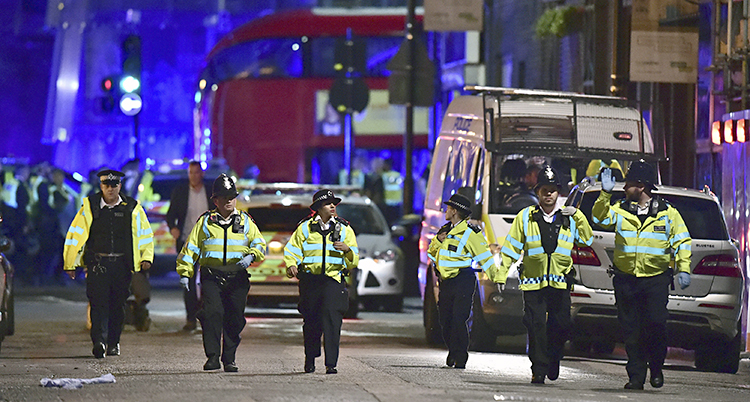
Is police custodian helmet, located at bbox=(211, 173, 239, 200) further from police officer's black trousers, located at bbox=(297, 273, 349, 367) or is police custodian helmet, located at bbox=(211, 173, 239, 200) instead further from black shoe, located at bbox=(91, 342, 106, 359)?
black shoe, located at bbox=(91, 342, 106, 359)

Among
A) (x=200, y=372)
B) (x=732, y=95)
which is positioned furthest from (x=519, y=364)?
(x=732, y=95)

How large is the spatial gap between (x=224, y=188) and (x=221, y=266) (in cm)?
58

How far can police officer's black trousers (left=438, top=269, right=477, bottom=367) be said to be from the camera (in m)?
12.4

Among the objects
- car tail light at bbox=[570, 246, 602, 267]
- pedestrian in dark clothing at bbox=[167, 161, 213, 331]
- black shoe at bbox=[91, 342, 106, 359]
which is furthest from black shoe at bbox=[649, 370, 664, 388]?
pedestrian in dark clothing at bbox=[167, 161, 213, 331]

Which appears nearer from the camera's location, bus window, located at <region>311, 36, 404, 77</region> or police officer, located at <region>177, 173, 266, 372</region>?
police officer, located at <region>177, 173, 266, 372</region>

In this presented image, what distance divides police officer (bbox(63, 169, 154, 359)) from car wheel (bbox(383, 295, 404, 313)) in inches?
259

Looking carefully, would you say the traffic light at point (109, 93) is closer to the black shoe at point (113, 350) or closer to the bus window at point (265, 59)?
the bus window at point (265, 59)

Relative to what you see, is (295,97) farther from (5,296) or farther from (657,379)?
(657,379)

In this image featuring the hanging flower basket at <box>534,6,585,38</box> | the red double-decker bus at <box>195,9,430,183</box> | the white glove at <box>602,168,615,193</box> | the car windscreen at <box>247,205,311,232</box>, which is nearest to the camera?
the white glove at <box>602,168,615,193</box>

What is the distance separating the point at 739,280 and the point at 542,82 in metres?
14.7

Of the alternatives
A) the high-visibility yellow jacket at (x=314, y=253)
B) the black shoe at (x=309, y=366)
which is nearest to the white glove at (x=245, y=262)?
the high-visibility yellow jacket at (x=314, y=253)

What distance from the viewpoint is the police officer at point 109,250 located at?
1324cm

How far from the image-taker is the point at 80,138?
46.5 meters

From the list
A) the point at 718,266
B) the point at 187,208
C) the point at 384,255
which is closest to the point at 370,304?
the point at 384,255
